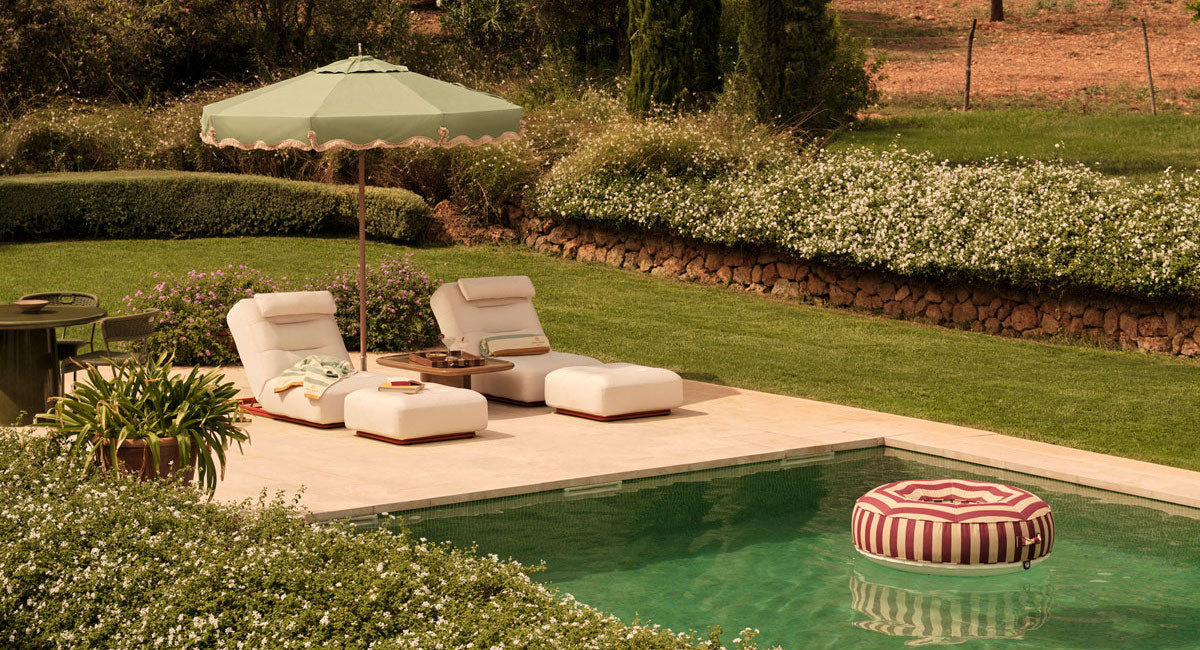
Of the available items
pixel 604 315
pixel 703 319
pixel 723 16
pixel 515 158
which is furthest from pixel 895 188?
pixel 723 16

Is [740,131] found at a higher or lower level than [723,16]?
lower

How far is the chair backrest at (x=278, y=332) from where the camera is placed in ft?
39.4

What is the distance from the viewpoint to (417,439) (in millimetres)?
10984

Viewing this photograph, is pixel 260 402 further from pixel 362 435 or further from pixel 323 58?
pixel 323 58

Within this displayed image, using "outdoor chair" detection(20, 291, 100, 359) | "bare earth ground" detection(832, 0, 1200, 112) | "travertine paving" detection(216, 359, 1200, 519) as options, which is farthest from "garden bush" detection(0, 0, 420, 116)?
"travertine paving" detection(216, 359, 1200, 519)

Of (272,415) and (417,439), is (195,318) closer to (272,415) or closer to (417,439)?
(272,415)

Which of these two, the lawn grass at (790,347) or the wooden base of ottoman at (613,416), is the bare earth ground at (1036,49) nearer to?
the lawn grass at (790,347)

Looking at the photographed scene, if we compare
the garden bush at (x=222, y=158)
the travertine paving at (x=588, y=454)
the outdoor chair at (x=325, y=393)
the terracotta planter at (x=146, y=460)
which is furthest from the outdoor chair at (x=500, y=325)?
the garden bush at (x=222, y=158)

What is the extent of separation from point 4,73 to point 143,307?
13.2 metres

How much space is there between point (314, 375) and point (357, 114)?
2.28m

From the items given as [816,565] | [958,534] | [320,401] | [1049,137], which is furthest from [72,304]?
[1049,137]

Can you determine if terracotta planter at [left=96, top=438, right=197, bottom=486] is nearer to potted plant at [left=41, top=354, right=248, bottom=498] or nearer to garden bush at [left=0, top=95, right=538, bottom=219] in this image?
potted plant at [left=41, top=354, right=248, bottom=498]

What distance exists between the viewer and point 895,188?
1714 cm

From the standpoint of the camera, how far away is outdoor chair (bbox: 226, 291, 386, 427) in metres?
11.5
